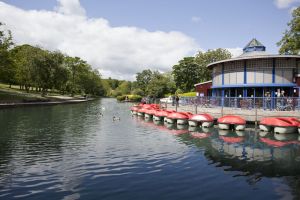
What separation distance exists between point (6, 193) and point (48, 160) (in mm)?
5547

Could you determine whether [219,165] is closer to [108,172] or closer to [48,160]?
[108,172]

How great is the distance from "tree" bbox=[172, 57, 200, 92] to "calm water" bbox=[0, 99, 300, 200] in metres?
75.9

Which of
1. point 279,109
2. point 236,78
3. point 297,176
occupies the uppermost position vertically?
point 236,78

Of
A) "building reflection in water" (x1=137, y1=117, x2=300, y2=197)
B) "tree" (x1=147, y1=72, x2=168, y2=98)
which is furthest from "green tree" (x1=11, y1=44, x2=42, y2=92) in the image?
"building reflection in water" (x1=137, y1=117, x2=300, y2=197)

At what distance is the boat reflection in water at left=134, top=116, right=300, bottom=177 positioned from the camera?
16.6 m

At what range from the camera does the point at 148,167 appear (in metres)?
16.3

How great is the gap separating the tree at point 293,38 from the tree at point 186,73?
40967mm

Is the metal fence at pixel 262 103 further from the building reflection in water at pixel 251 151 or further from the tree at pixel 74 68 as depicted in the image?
the tree at pixel 74 68

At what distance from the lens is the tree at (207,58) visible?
3844 inches

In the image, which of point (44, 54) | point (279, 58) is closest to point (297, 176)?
point (279, 58)

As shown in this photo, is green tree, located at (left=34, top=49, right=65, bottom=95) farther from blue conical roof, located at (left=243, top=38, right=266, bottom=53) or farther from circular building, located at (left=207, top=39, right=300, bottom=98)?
circular building, located at (left=207, top=39, right=300, bottom=98)

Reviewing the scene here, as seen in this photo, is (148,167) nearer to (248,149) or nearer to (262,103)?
(248,149)

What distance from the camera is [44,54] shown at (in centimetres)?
8656

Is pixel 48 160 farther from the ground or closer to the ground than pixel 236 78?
closer to the ground
